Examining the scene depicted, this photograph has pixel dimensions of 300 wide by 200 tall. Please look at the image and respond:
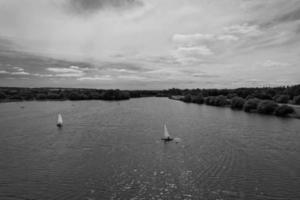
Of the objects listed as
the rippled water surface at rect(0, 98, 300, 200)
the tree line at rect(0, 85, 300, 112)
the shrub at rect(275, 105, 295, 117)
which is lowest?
the rippled water surface at rect(0, 98, 300, 200)

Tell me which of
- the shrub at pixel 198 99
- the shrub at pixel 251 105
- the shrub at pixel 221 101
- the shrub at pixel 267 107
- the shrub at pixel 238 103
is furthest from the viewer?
the shrub at pixel 198 99

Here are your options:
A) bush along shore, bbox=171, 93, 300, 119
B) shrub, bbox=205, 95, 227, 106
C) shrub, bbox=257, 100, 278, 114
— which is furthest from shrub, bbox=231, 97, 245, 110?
shrub, bbox=257, 100, 278, 114

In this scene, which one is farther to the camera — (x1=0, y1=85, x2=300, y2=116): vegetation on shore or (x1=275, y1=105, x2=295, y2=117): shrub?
(x1=0, y1=85, x2=300, y2=116): vegetation on shore

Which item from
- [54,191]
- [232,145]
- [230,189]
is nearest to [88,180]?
[54,191]

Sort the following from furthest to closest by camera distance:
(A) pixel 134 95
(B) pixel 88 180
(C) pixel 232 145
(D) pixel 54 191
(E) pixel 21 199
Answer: (A) pixel 134 95 → (C) pixel 232 145 → (B) pixel 88 180 → (D) pixel 54 191 → (E) pixel 21 199

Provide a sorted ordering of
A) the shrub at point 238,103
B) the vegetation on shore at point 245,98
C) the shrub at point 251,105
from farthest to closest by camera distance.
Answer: the shrub at point 238,103
the shrub at point 251,105
the vegetation on shore at point 245,98

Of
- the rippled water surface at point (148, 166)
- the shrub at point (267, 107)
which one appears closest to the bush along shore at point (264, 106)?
the shrub at point (267, 107)

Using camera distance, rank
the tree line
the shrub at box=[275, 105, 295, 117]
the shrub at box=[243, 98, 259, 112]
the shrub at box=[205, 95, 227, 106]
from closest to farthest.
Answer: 1. the shrub at box=[275, 105, 295, 117]
2. the shrub at box=[243, 98, 259, 112]
3. the tree line
4. the shrub at box=[205, 95, 227, 106]

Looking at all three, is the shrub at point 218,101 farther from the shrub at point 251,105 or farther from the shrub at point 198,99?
the shrub at point 251,105

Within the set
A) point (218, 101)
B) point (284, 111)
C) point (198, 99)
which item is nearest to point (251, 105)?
point (284, 111)

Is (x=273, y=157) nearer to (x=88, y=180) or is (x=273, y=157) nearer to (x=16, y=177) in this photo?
(x=88, y=180)

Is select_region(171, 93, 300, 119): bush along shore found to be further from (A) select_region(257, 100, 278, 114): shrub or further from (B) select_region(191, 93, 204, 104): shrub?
(B) select_region(191, 93, 204, 104): shrub
